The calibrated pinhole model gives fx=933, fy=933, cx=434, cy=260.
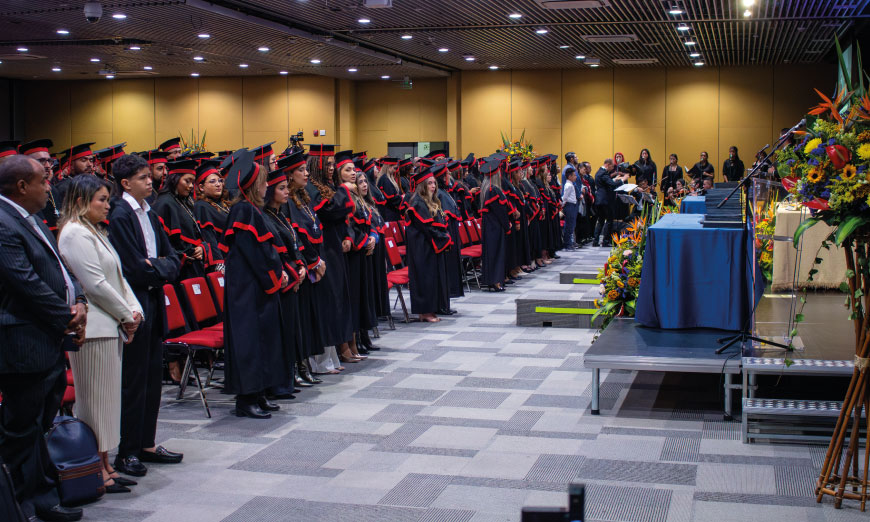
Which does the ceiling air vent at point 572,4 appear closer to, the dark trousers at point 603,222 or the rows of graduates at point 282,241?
the rows of graduates at point 282,241

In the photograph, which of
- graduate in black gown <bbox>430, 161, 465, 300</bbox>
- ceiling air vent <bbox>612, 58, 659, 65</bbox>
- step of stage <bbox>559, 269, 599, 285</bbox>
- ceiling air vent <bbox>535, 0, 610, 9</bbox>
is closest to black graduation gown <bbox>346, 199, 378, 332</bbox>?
graduate in black gown <bbox>430, 161, 465, 300</bbox>

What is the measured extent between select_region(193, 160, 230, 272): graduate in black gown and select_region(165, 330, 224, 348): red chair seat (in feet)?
5.54

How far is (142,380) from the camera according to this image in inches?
189

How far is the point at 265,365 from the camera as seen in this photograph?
5957 mm

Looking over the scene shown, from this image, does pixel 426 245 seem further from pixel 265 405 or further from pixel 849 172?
pixel 849 172

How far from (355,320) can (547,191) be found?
27.6ft

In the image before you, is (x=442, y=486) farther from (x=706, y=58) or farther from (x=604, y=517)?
(x=706, y=58)

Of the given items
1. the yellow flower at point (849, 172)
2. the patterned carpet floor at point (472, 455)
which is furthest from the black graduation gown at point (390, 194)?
the yellow flower at point (849, 172)

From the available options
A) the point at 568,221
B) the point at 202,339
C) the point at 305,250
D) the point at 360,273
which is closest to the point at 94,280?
the point at 202,339

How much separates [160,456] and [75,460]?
748 millimetres

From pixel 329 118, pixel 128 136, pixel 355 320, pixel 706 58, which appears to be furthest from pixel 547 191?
pixel 128 136

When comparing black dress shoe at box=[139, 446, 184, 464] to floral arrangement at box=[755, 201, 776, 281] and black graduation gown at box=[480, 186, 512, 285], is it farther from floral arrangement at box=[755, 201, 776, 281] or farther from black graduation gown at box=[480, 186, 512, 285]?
black graduation gown at box=[480, 186, 512, 285]

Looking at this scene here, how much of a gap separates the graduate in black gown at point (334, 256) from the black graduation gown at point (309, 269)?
78 mm

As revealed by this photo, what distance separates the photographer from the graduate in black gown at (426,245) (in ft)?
31.6
